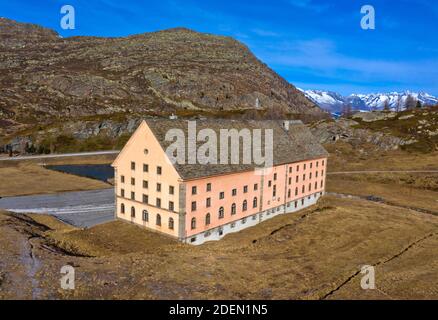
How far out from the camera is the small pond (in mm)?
116269

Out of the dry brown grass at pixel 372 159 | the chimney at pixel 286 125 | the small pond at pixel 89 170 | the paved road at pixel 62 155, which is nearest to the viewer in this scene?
the chimney at pixel 286 125

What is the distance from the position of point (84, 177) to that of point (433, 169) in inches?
4249

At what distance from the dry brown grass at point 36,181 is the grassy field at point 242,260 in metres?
32.2

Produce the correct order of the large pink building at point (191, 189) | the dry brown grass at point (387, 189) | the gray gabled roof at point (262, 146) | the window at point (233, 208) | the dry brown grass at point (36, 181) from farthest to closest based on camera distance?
the dry brown grass at point (36, 181) < the dry brown grass at point (387, 189) < the window at point (233, 208) < the gray gabled roof at point (262, 146) < the large pink building at point (191, 189)

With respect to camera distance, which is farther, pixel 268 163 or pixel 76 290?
pixel 268 163

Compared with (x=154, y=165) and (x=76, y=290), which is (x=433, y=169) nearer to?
(x=154, y=165)

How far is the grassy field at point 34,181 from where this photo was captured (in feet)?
300

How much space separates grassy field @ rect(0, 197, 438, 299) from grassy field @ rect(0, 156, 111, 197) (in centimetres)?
3224

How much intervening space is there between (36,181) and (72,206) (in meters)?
33.0

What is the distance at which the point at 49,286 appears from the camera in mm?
30922

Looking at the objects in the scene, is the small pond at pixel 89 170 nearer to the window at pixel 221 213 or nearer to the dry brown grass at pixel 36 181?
the dry brown grass at pixel 36 181

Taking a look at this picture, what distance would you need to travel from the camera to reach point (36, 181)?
102m

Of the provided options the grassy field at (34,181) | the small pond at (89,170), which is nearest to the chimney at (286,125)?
the grassy field at (34,181)
